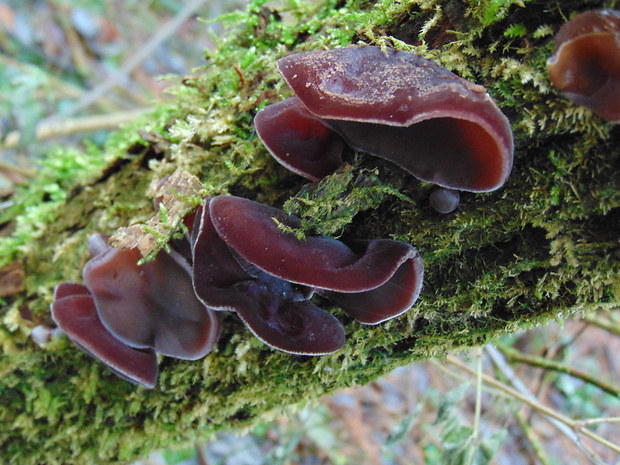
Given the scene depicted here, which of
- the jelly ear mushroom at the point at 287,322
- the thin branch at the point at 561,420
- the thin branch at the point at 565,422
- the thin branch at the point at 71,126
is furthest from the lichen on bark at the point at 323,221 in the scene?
the thin branch at the point at 71,126

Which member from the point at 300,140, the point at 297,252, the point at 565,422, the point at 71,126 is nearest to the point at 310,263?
the point at 297,252

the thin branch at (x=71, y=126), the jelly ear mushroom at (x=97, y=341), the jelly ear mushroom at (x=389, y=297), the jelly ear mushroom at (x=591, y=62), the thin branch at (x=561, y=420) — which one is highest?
the jelly ear mushroom at (x=591, y=62)

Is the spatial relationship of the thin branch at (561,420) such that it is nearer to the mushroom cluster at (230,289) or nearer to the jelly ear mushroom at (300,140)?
the mushroom cluster at (230,289)

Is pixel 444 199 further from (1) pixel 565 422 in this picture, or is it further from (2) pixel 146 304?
(1) pixel 565 422

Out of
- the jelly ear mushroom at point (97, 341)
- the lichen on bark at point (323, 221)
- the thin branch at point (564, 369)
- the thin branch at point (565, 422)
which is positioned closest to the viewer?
the lichen on bark at point (323, 221)

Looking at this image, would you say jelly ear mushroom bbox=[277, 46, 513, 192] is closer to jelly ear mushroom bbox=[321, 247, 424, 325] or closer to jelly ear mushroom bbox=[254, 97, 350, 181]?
jelly ear mushroom bbox=[254, 97, 350, 181]

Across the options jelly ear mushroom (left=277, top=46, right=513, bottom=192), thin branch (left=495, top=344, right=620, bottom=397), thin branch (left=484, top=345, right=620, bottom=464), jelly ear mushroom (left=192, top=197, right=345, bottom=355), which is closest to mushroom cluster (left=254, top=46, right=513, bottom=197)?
jelly ear mushroom (left=277, top=46, right=513, bottom=192)

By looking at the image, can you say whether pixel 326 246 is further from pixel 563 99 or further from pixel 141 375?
pixel 141 375
